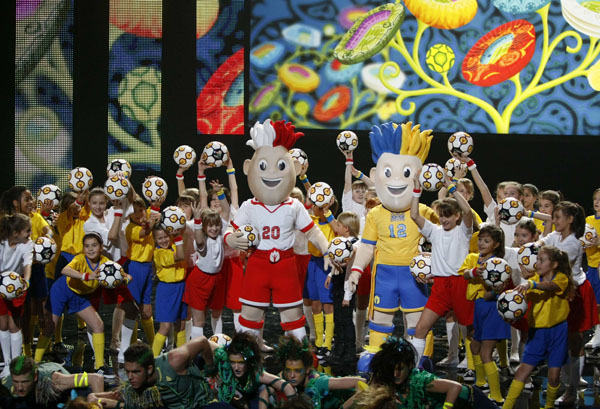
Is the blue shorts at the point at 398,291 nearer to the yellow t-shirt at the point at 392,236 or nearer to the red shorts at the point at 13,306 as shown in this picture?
the yellow t-shirt at the point at 392,236

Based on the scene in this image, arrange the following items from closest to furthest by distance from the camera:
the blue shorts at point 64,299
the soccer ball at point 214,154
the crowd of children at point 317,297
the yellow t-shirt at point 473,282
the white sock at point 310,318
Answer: the crowd of children at point 317,297 < the yellow t-shirt at point 473,282 < the blue shorts at point 64,299 < the soccer ball at point 214,154 < the white sock at point 310,318

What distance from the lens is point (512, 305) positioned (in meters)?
5.67

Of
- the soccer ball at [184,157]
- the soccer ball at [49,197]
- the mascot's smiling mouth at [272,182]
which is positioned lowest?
the soccer ball at [49,197]

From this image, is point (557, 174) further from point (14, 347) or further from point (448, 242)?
point (14, 347)

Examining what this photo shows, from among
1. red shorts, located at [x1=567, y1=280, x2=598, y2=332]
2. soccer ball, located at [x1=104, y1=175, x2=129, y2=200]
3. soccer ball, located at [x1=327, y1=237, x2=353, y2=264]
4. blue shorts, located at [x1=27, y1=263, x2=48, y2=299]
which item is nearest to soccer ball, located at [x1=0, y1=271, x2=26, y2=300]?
blue shorts, located at [x1=27, y1=263, x2=48, y2=299]

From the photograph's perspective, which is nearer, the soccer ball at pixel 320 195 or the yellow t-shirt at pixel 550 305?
the yellow t-shirt at pixel 550 305

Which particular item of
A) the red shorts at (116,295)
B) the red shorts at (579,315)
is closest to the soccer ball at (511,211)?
the red shorts at (579,315)

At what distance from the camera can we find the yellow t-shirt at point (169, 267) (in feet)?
22.9

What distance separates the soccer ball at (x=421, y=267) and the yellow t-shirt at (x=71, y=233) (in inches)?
124

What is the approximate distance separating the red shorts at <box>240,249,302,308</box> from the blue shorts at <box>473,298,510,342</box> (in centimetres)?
134

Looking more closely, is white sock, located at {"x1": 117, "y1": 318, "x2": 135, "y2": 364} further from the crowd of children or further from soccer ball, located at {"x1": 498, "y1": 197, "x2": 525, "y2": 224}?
soccer ball, located at {"x1": 498, "y1": 197, "x2": 525, "y2": 224}

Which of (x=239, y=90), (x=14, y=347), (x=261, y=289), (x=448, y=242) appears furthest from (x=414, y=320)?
(x=239, y=90)

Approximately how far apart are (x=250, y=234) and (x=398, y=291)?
120cm

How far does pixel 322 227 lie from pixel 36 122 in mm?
6224
